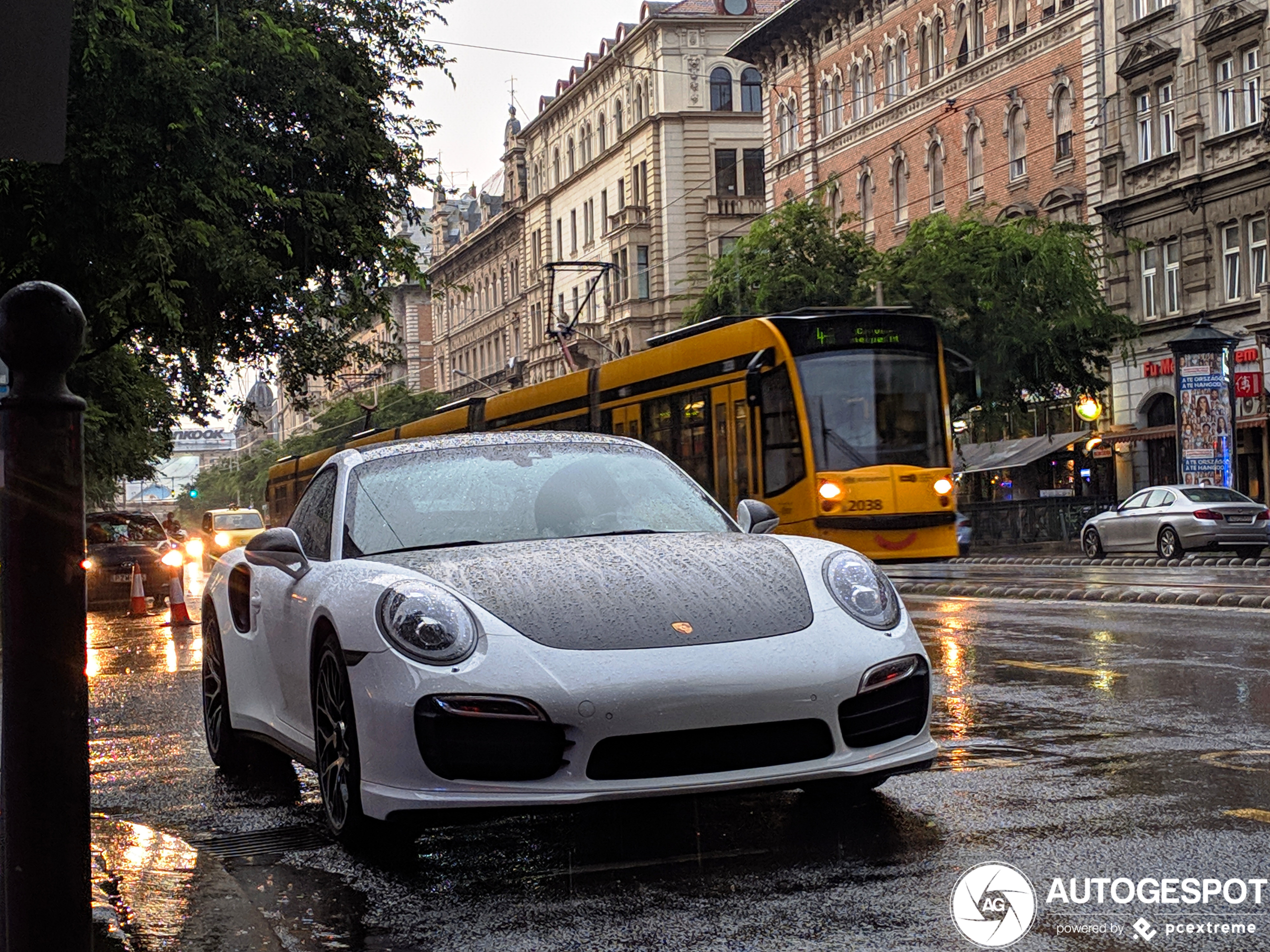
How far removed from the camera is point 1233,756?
6434 mm

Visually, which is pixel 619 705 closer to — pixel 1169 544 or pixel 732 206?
pixel 1169 544

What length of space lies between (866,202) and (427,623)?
51.2m

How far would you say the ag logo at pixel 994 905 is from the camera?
4.11 m

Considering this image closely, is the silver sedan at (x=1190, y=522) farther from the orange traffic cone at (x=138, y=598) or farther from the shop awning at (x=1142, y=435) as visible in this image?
the orange traffic cone at (x=138, y=598)

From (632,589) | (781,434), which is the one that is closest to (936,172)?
(781,434)

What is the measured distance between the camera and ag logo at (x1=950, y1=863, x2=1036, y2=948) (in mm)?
4109

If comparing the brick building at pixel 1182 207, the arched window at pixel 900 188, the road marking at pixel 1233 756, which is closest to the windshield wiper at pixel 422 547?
the road marking at pixel 1233 756

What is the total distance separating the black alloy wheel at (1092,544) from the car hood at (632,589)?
27991 millimetres

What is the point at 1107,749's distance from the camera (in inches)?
265

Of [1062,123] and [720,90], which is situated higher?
[720,90]

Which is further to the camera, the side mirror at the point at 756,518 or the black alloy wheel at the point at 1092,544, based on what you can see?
the black alloy wheel at the point at 1092,544

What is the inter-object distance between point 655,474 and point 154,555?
21841 millimetres

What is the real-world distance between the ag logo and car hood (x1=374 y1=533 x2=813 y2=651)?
956mm

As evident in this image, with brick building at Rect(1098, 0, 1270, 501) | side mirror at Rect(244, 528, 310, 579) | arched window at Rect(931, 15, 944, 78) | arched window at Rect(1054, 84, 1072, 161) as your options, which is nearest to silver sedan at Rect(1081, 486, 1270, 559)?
brick building at Rect(1098, 0, 1270, 501)
